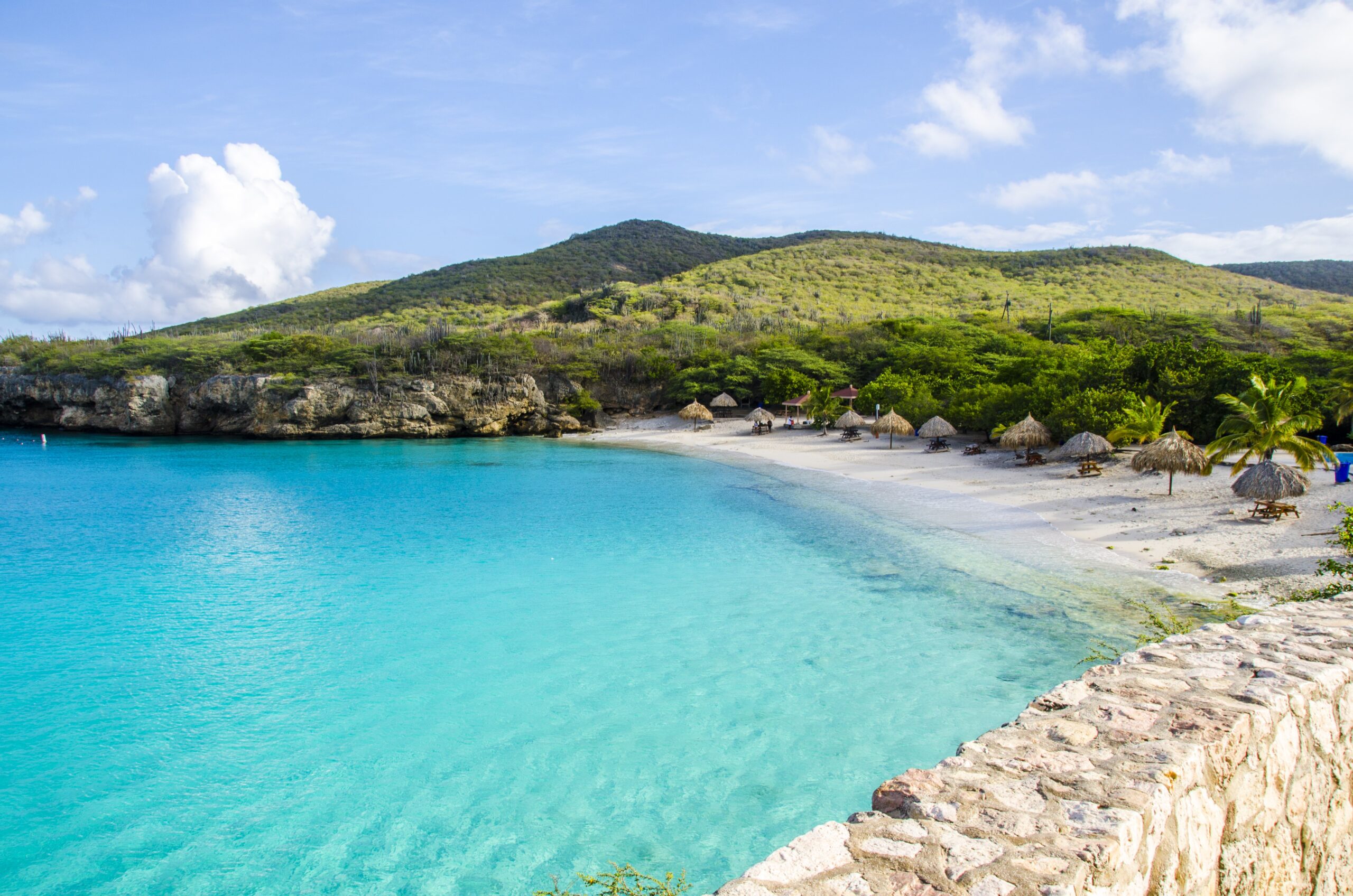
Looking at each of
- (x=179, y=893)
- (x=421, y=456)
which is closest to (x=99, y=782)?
(x=179, y=893)

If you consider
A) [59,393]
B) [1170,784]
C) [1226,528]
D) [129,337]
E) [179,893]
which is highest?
[129,337]

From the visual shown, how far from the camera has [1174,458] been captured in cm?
1678

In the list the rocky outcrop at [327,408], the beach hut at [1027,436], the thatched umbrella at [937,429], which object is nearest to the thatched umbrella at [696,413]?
the rocky outcrop at [327,408]

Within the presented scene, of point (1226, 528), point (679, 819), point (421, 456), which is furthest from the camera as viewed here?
point (421, 456)

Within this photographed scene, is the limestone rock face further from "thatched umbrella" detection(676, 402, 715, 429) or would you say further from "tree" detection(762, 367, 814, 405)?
"tree" detection(762, 367, 814, 405)

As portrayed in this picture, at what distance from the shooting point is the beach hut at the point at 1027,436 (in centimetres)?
2344

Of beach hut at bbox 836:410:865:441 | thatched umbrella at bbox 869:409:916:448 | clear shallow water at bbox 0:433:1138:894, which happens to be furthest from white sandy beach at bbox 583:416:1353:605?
beach hut at bbox 836:410:865:441

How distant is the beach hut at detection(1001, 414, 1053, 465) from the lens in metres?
23.4

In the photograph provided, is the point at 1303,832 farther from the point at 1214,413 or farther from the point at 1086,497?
the point at 1214,413

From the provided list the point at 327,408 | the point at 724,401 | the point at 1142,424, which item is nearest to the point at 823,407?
the point at 724,401

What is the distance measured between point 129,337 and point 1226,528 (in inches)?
2657

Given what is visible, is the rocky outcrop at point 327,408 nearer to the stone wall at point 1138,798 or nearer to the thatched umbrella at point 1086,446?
the thatched umbrella at point 1086,446

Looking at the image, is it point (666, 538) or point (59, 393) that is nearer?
point (666, 538)

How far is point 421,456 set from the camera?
3469 cm
